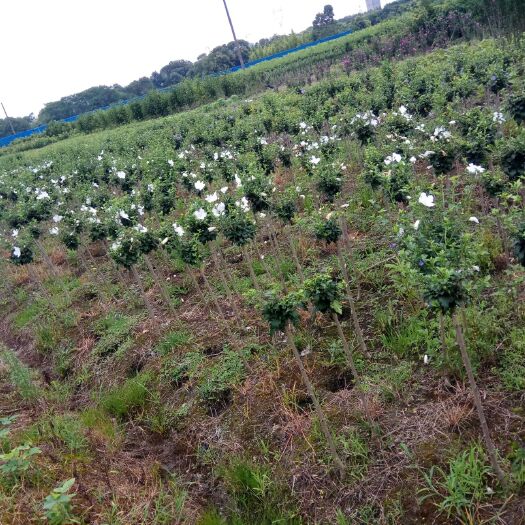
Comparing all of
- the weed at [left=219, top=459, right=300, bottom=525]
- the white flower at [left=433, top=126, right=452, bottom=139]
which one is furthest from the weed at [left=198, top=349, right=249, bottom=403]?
the white flower at [left=433, top=126, right=452, bottom=139]

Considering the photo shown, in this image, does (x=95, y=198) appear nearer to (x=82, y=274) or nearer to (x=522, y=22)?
(x=82, y=274)

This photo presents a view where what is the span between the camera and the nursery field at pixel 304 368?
3098 mm

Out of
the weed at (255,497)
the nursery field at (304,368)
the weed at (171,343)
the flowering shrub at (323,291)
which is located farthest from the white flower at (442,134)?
the weed at (255,497)

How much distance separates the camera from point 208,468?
397 centimetres

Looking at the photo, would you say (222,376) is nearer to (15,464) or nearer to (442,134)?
(15,464)

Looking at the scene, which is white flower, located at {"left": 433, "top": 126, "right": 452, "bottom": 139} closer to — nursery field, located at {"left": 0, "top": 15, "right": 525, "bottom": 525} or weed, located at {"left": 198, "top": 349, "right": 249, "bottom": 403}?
nursery field, located at {"left": 0, "top": 15, "right": 525, "bottom": 525}

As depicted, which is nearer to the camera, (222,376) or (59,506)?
(59,506)

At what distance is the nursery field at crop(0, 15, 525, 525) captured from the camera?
3.10 m

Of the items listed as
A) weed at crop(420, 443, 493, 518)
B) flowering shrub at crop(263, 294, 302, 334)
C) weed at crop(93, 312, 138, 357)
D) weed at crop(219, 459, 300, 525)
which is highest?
flowering shrub at crop(263, 294, 302, 334)

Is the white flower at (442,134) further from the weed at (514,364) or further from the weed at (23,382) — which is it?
the weed at (23,382)

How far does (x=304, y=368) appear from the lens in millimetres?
4469

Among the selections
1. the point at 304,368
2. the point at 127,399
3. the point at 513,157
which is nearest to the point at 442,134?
the point at 513,157

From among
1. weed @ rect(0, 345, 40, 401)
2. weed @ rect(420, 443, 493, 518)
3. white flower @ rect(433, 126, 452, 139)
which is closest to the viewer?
weed @ rect(420, 443, 493, 518)

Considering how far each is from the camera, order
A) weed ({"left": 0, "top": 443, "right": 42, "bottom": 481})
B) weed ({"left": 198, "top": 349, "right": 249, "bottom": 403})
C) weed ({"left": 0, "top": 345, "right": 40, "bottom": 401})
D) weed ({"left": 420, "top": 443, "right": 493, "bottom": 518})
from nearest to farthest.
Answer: weed ({"left": 420, "top": 443, "right": 493, "bottom": 518}), weed ({"left": 0, "top": 443, "right": 42, "bottom": 481}), weed ({"left": 198, "top": 349, "right": 249, "bottom": 403}), weed ({"left": 0, "top": 345, "right": 40, "bottom": 401})
